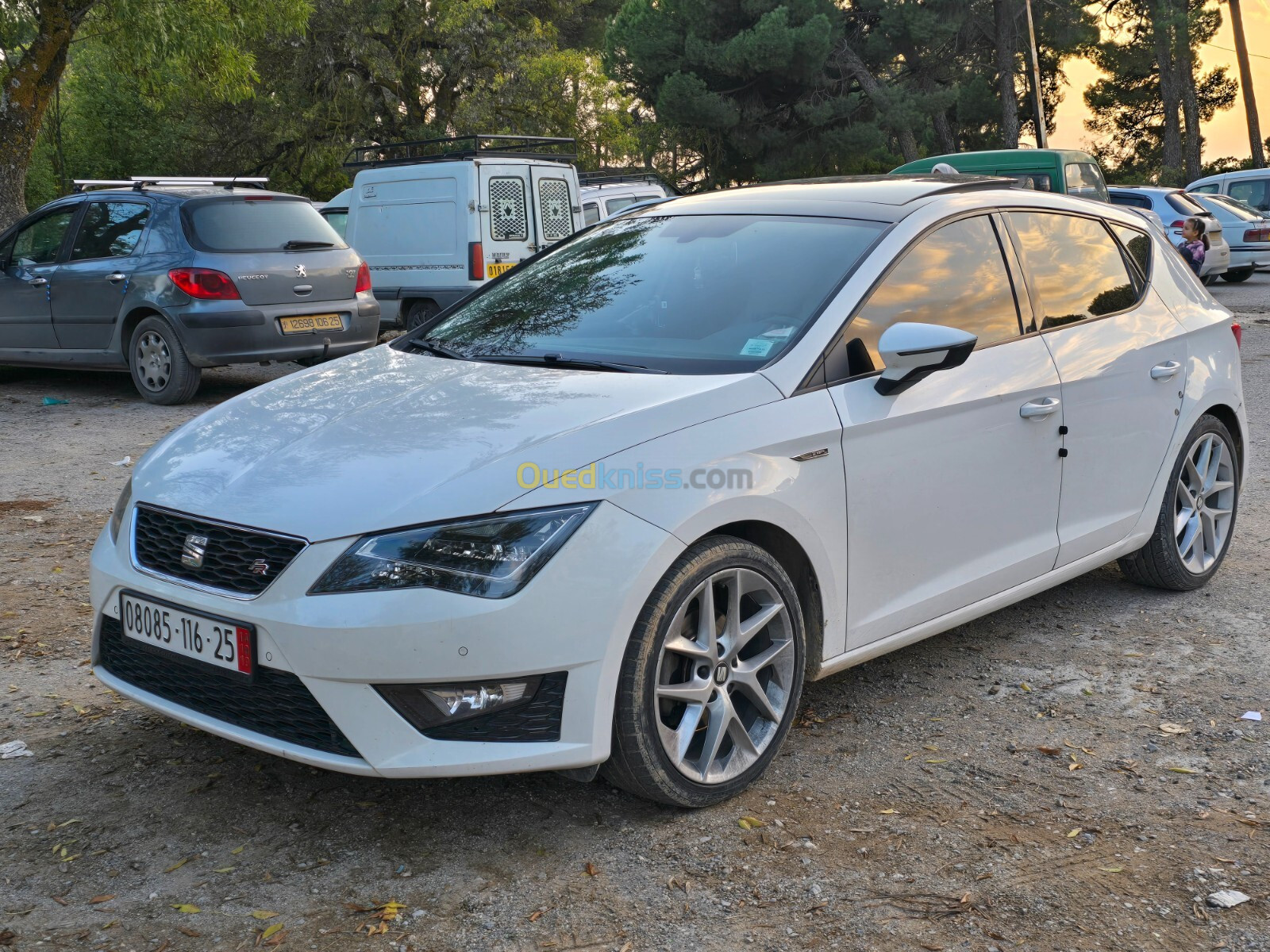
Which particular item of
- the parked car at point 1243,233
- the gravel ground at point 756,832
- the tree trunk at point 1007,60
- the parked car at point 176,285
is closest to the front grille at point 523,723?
the gravel ground at point 756,832

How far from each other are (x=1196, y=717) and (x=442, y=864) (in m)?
2.41

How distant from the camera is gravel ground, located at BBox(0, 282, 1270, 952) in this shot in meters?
2.85

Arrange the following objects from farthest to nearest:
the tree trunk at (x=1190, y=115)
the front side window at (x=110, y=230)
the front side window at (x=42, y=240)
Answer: the tree trunk at (x=1190, y=115) → the front side window at (x=42, y=240) → the front side window at (x=110, y=230)

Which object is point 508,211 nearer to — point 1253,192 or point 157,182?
point 157,182

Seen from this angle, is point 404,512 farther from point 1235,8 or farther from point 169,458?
point 1235,8

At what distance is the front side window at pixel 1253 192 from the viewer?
24.2 metres

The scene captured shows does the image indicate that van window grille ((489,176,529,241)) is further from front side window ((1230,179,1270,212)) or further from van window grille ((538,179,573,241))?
front side window ((1230,179,1270,212))

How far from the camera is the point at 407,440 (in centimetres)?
326

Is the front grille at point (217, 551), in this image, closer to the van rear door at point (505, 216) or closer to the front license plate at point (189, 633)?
the front license plate at point (189, 633)

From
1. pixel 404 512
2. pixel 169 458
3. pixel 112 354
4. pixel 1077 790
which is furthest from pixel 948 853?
pixel 112 354

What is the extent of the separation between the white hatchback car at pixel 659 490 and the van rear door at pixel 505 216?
8.86 meters

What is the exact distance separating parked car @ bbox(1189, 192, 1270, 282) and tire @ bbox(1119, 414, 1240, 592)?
701 inches

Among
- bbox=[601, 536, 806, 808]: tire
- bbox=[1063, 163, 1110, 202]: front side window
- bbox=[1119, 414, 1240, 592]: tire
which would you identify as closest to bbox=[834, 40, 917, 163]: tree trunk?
bbox=[1063, 163, 1110, 202]: front side window

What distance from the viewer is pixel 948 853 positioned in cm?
315
